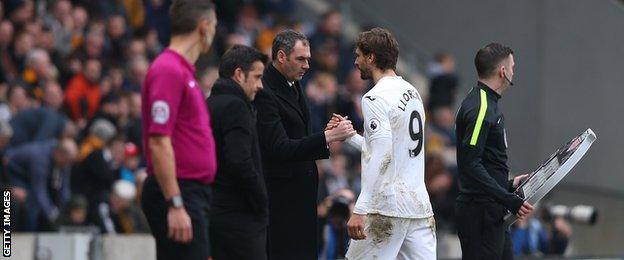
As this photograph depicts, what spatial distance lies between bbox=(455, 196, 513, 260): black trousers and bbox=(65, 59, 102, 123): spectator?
25.9 feet

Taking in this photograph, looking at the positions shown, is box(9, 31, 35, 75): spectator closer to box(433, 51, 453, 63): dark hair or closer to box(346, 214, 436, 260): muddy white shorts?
box(433, 51, 453, 63): dark hair

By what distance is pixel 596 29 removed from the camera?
72.0ft

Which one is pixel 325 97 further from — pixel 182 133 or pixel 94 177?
pixel 182 133

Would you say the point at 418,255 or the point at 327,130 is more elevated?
the point at 327,130

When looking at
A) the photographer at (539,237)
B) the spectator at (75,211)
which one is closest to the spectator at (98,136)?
the spectator at (75,211)

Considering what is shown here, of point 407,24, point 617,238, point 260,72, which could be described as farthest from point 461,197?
point 407,24

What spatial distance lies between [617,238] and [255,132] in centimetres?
1429

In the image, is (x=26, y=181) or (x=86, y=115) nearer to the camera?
(x=26, y=181)

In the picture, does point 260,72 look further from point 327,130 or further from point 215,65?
point 215,65

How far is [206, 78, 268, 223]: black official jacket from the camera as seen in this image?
327 inches

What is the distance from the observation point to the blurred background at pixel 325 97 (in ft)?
47.8

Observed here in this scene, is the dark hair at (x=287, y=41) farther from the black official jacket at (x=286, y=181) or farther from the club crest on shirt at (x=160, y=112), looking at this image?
the club crest on shirt at (x=160, y=112)

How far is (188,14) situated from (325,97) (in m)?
12.1

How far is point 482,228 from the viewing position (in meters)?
9.45
